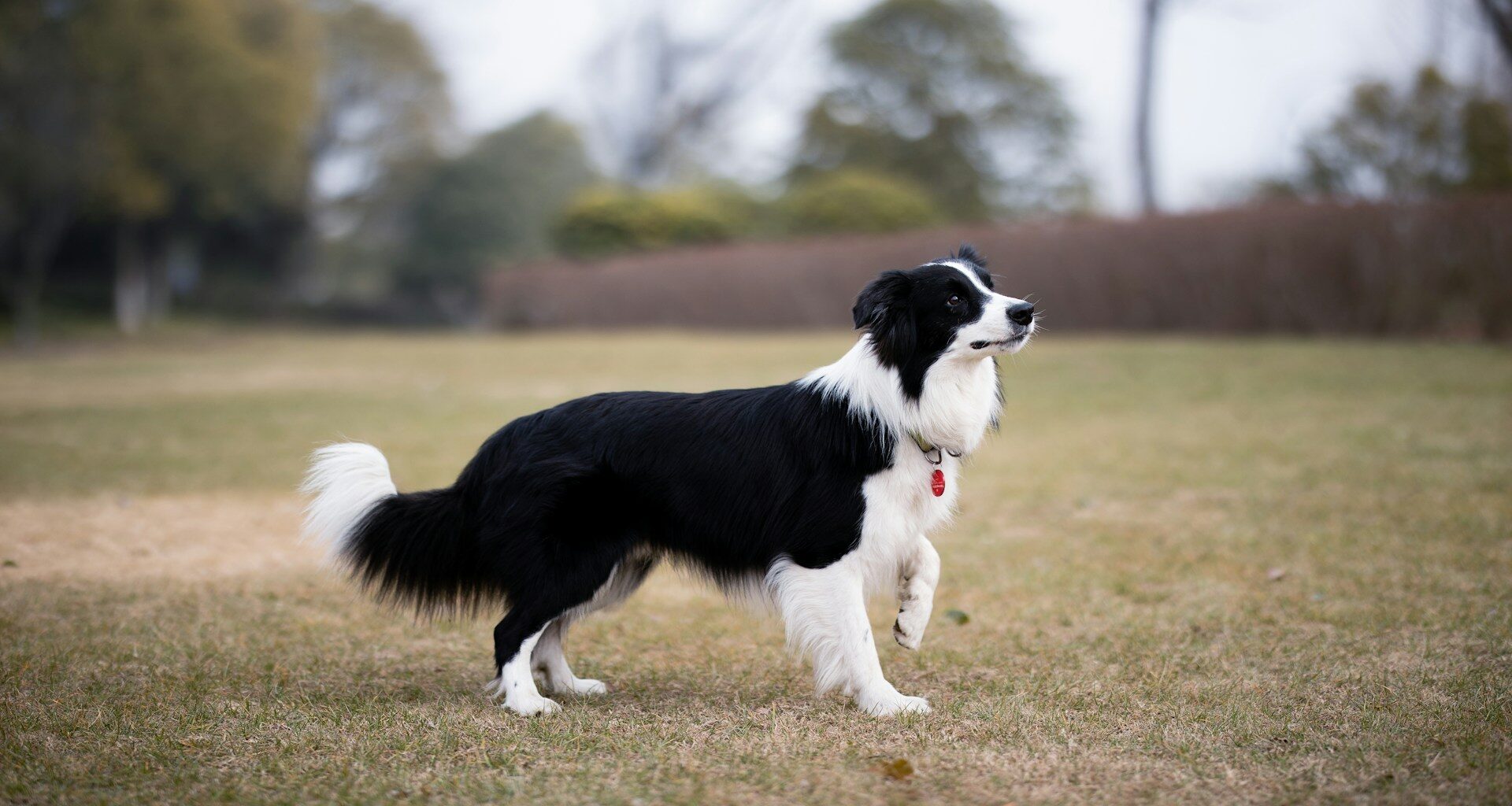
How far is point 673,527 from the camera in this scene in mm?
4105

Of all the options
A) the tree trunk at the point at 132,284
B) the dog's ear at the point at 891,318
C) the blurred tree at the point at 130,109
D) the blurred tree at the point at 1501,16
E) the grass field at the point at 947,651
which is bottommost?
the grass field at the point at 947,651

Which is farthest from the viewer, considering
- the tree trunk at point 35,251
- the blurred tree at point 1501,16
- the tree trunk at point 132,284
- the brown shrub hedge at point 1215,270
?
the tree trunk at point 132,284

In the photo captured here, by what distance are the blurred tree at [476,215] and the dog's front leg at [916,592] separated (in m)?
49.1

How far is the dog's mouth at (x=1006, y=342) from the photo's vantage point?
3.92 metres

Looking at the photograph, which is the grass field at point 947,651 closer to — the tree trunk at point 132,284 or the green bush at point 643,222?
the green bush at point 643,222

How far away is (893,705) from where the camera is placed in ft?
12.8

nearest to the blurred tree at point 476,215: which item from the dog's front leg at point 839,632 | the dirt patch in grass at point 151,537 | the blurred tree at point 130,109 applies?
the blurred tree at point 130,109

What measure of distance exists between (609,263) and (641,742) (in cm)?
2895

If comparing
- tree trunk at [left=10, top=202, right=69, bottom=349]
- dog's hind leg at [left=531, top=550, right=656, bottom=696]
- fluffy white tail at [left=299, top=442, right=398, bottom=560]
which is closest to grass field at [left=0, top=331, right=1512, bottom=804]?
dog's hind leg at [left=531, top=550, right=656, bottom=696]

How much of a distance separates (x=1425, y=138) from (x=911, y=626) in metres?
19.8

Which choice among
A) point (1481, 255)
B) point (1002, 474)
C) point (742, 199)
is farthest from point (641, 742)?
point (742, 199)

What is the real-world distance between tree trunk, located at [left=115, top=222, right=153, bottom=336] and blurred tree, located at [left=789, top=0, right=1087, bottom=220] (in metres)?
23.6

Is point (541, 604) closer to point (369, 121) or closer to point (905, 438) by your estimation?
point (905, 438)

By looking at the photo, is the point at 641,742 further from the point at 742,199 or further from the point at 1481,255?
the point at 742,199
